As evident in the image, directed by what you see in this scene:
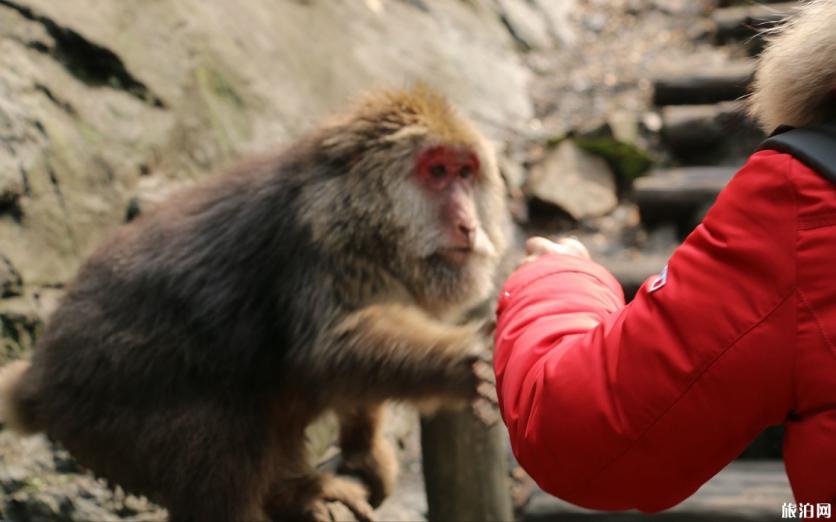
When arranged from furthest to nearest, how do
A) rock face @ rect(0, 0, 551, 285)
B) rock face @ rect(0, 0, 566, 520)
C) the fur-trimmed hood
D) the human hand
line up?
rock face @ rect(0, 0, 551, 285), rock face @ rect(0, 0, 566, 520), the human hand, the fur-trimmed hood

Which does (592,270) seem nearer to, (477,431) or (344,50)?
(477,431)

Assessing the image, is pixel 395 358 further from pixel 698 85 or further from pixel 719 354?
pixel 698 85

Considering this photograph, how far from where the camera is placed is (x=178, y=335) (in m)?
3.39

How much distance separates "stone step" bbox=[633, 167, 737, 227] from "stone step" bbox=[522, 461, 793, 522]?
1.86 metres

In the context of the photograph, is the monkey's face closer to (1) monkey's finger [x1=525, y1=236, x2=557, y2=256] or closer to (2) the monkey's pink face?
(2) the monkey's pink face

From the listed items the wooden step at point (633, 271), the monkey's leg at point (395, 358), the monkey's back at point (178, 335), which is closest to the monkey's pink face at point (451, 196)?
the monkey's leg at point (395, 358)

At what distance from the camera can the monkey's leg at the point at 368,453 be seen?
385 cm

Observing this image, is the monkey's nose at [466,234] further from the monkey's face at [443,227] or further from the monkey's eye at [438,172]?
the monkey's eye at [438,172]

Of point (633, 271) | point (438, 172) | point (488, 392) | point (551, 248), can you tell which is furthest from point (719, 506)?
point (551, 248)

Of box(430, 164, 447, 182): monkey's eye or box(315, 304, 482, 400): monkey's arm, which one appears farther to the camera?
box(430, 164, 447, 182): monkey's eye

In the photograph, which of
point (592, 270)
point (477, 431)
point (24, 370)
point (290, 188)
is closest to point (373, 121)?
point (290, 188)

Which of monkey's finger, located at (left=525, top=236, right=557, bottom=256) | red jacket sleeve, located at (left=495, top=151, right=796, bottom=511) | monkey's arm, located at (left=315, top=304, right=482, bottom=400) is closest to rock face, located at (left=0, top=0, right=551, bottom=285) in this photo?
monkey's arm, located at (left=315, top=304, right=482, bottom=400)

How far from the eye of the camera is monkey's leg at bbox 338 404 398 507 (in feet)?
12.6

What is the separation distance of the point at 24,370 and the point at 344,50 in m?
3.69
